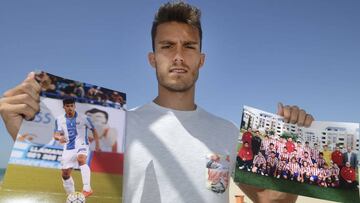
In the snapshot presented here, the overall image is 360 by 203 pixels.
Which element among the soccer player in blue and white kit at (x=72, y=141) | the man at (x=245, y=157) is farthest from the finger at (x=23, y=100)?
the man at (x=245, y=157)

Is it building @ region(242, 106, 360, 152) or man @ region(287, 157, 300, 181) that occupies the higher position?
building @ region(242, 106, 360, 152)

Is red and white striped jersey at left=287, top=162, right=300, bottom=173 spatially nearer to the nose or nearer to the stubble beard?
the stubble beard

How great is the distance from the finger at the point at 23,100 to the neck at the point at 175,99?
1.11 meters

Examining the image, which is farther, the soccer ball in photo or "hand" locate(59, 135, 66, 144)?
"hand" locate(59, 135, 66, 144)

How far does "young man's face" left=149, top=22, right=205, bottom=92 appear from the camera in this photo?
3.04 m

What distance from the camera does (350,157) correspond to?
124 inches

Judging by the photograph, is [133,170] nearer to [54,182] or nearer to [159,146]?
[159,146]

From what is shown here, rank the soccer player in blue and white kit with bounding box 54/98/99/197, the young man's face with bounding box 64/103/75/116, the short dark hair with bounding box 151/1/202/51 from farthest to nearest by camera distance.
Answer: the short dark hair with bounding box 151/1/202/51
the young man's face with bounding box 64/103/75/116
the soccer player in blue and white kit with bounding box 54/98/99/197

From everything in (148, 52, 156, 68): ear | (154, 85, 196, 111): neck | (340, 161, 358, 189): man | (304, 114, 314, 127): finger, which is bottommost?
(340, 161, 358, 189): man

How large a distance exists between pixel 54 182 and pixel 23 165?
214 mm

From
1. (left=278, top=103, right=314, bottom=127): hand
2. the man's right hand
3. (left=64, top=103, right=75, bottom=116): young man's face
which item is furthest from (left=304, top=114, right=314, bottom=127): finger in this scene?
the man's right hand

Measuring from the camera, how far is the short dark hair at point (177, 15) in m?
3.29

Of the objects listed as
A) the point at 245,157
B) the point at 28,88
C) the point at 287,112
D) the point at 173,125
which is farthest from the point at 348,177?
the point at 28,88

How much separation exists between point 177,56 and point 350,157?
1.73 meters
